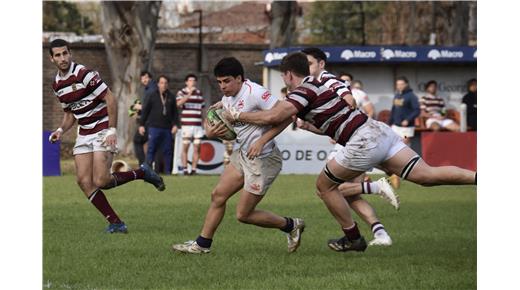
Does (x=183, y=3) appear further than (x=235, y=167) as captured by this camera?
Yes

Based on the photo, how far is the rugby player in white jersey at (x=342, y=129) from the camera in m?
9.67

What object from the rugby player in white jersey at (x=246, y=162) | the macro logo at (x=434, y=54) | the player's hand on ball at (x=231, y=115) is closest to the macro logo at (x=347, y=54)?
the macro logo at (x=434, y=54)

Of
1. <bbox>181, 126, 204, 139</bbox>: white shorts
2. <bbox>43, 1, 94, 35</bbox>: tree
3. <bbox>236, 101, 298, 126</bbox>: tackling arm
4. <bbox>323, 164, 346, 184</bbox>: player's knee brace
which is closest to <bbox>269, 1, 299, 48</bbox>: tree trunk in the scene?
<bbox>43, 1, 94, 35</bbox>: tree

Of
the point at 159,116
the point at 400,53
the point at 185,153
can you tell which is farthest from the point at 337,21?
the point at 159,116

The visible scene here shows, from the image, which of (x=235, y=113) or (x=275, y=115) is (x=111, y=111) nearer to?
(x=235, y=113)

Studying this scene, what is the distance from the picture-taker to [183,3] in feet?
141

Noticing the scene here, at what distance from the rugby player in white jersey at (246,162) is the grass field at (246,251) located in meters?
0.23

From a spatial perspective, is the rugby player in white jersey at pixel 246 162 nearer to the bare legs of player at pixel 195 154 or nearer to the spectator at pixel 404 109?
the spectator at pixel 404 109

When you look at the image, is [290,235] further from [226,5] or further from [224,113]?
[226,5]

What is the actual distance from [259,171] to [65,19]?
37.6 m

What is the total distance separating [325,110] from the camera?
9.82m

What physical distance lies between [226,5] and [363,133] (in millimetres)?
38317

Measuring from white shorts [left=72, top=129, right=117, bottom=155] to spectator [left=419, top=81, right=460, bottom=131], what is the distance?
15.2m
